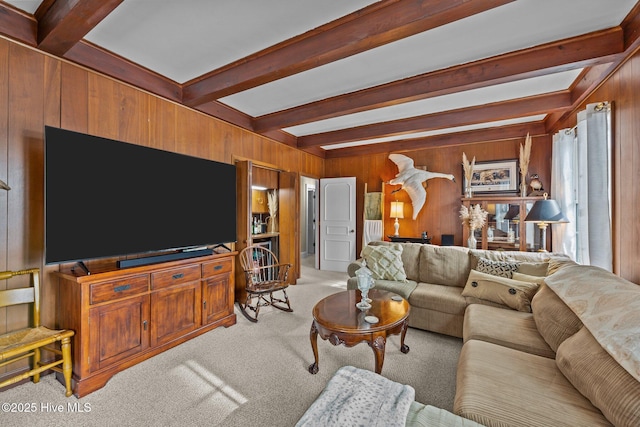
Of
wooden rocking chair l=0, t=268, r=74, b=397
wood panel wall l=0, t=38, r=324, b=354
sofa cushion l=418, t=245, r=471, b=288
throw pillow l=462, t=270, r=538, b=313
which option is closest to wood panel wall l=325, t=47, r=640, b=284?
throw pillow l=462, t=270, r=538, b=313

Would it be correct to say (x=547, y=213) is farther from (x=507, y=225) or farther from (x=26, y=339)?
(x=26, y=339)

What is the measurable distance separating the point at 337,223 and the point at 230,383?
4218 millimetres

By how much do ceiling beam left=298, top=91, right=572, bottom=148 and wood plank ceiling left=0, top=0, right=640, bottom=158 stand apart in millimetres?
23

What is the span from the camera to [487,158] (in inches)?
188

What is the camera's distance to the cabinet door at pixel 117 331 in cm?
210

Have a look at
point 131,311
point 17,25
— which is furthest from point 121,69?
point 131,311

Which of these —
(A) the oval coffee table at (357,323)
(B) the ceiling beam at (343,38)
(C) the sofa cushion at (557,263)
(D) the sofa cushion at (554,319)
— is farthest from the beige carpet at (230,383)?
(B) the ceiling beam at (343,38)

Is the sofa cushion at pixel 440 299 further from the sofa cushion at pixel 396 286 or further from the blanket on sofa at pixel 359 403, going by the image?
the blanket on sofa at pixel 359 403

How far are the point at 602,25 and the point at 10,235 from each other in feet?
15.9

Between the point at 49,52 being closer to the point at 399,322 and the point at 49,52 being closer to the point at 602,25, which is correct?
the point at 399,322

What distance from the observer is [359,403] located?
3.95ft

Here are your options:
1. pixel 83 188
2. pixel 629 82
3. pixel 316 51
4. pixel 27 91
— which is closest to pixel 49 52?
pixel 27 91

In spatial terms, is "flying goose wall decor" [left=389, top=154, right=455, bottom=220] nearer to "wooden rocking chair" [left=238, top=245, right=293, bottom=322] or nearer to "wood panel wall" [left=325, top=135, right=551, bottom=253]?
"wood panel wall" [left=325, top=135, right=551, bottom=253]

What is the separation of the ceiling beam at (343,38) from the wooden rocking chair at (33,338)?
2.31m
